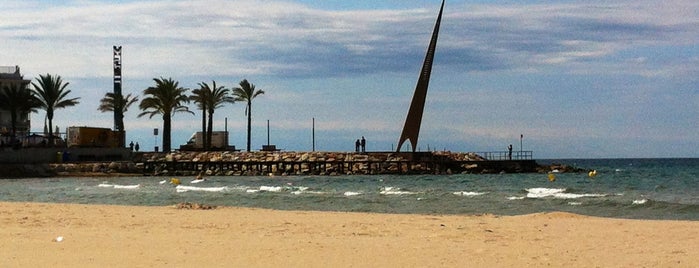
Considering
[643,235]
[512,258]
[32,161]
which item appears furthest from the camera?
[32,161]

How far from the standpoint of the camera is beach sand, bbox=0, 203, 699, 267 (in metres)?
10.9

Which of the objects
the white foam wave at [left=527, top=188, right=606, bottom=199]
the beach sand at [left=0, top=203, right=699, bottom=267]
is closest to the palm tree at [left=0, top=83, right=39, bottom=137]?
the white foam wave at [left=527, top=188, right=606, bottom=199]

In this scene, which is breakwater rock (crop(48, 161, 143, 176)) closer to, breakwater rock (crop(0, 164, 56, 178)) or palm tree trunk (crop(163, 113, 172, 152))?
breakwater rock (crop(0, 164, 56, 178))

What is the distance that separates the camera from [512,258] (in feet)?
37.2

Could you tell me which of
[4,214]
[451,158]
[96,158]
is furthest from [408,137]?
[4,214]

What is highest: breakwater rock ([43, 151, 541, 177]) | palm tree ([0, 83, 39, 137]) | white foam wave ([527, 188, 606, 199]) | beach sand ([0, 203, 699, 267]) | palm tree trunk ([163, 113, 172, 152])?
palm tree ([0, 83, 39, 137])

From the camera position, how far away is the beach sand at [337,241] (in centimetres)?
1090

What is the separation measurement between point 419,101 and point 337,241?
54330 millimetres

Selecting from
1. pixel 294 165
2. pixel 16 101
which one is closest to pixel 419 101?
pixel 294 165

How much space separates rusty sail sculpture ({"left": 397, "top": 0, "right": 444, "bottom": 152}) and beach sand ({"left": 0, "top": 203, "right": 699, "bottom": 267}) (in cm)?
4758

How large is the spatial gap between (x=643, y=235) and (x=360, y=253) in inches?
217

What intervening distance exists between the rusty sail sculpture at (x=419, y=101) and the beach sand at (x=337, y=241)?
4758 centimetres

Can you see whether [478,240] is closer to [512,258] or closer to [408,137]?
[512,258]

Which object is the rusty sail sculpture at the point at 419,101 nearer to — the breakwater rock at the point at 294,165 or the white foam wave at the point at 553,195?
the breakwater rock at the point at 294,165
